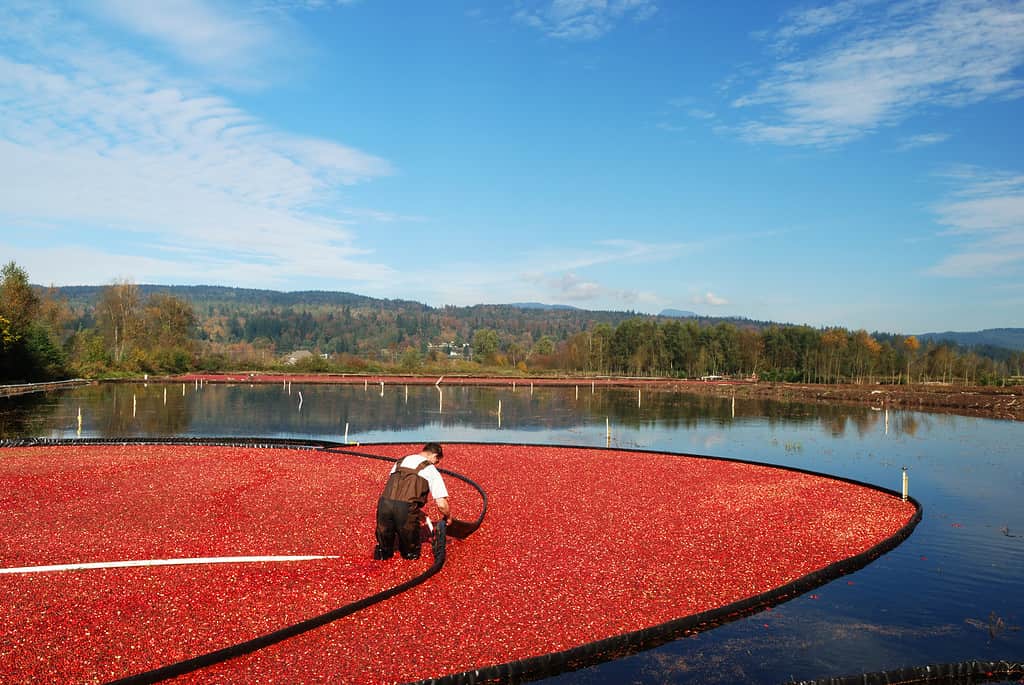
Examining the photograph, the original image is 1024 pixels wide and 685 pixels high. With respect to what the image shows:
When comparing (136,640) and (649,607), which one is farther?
(649,607)

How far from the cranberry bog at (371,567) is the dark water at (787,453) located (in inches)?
20.8

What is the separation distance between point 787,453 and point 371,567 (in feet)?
55.5

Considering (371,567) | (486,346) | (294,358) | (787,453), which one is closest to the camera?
(371,567)

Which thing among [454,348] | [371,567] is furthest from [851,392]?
[454,348]

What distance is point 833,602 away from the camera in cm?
864

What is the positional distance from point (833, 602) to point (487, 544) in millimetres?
4283

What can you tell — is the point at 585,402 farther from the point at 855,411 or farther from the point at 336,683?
the point at 336,683

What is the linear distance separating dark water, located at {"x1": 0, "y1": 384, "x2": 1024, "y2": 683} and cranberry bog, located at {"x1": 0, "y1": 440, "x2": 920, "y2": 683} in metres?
0.53

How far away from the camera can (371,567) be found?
8891 millimetres

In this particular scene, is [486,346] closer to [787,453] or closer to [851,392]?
[851,392]

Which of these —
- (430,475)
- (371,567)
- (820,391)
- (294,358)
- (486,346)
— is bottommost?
(371,567)

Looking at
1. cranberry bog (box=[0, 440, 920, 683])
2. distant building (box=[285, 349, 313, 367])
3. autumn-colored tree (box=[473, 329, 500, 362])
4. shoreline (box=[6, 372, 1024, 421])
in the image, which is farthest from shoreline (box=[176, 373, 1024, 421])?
autumn-colored tree (box=[473, 329, 500, 362])

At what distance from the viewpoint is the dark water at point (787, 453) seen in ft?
23.9

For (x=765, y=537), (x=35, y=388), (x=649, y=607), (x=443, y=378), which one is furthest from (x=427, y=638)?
(x=443, y=378)
